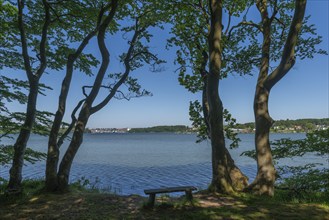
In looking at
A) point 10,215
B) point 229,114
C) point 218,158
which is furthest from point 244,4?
point 10,215

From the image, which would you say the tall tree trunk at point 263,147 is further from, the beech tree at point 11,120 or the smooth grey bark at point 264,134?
the beech tree at point 11,120

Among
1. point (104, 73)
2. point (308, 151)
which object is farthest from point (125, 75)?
point (308, 151)

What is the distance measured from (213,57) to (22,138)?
7237 millimetres

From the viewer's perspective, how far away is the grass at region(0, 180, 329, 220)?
22.2ft

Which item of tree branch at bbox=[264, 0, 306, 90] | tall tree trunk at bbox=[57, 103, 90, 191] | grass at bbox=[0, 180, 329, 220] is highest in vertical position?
tree branch at bbox=[264, 0, 306, 90]

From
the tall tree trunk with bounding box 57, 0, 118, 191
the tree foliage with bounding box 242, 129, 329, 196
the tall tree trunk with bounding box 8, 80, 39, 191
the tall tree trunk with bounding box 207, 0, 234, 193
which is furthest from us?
the tree foliage with bounding box 242, 129, 329, 196

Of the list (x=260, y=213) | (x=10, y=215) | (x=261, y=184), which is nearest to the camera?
(x=260, y=213)

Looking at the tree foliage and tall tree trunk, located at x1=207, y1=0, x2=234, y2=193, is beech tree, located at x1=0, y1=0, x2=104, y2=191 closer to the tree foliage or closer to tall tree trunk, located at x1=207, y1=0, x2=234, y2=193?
tall tree trunk, located at x1=207, y1=0, x2=234, y2=193

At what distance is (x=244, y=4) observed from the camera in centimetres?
1218

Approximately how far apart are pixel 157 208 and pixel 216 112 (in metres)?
3.89

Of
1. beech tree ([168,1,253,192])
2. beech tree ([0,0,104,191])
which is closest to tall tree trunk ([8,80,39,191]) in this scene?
beech tree ([0,0,104,191])

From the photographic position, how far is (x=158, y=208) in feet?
24.6

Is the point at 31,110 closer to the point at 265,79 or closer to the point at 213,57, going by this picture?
the point at 213,57

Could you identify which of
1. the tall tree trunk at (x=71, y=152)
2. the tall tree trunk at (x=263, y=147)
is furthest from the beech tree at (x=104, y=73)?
the tall tree trunk at (x=263, y=147)
